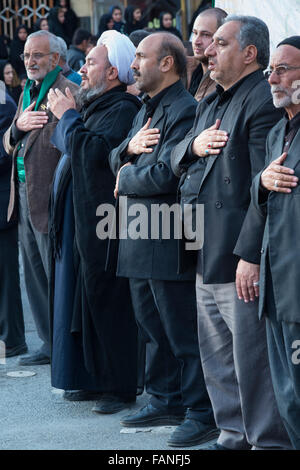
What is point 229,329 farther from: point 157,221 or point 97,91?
point 97,91

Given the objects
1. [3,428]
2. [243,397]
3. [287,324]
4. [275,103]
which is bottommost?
[3,428]

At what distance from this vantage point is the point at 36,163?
19.0 feet

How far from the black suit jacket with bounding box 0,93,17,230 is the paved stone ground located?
123 cm

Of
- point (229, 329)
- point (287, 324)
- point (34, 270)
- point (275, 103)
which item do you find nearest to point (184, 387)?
point (229, 329)

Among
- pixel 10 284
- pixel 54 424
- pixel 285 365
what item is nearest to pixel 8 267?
pixel 10 284

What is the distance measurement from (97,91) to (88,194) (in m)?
0.55

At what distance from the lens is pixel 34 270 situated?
6184mm

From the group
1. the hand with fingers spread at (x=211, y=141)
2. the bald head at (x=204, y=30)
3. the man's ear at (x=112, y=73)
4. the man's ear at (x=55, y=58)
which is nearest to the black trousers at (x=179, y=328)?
the hand with fingers spread at (x=211, y=141)

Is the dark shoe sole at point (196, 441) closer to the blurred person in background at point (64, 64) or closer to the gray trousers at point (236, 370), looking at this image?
the gray trousers at point (236, 370)

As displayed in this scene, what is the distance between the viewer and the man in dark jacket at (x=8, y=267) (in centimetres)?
652

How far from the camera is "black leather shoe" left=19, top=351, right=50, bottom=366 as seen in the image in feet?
20.2

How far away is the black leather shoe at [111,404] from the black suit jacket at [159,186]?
2.69ft

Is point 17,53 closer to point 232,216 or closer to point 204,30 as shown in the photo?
point 204,30
